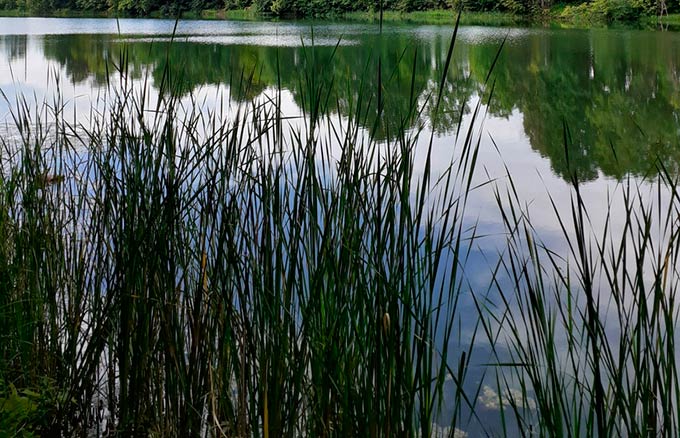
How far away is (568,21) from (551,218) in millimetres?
21283

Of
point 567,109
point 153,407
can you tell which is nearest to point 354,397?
point 153,407

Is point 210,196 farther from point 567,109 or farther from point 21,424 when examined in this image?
point 567,109

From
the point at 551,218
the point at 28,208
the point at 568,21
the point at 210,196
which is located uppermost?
the point at 568,21

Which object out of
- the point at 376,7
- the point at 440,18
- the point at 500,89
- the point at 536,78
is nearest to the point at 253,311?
the point at 500,89

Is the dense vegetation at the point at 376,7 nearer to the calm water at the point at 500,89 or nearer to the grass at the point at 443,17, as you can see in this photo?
the grass at the point at 443,17

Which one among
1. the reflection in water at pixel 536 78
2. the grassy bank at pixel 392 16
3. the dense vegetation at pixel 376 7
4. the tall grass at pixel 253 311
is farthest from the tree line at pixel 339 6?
the tall grass at pixel 253 311

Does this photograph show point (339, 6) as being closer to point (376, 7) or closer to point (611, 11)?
point (376, 7)

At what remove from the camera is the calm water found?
12.3 feet

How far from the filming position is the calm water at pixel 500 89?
3739 millimetres

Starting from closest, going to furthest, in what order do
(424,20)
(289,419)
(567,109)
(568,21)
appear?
(289,419) < (567,109) < (568,21) < (424,20)

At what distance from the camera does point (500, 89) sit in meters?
10.0

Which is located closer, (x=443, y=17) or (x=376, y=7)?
(x=443, y=17)

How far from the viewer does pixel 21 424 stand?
1.38 meters

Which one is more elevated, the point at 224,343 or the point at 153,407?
the point at 224,343
